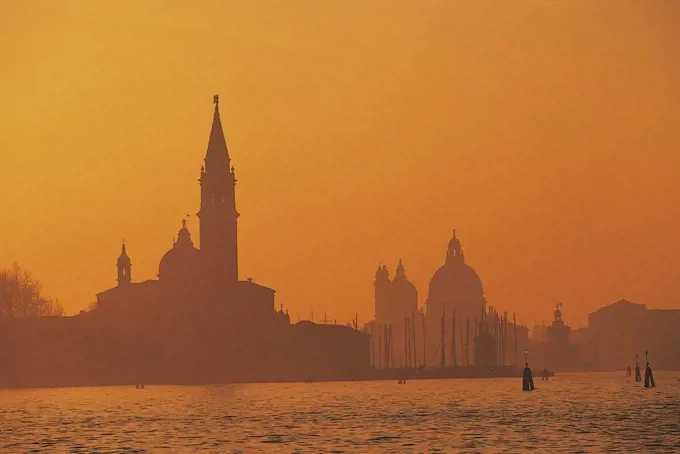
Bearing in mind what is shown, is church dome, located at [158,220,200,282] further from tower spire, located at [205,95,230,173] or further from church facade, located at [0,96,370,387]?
tower spire, located at [205,95,230,173]

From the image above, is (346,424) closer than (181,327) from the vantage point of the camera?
Yes

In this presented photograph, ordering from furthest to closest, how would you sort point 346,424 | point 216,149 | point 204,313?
point 204,313, point 216,149, point 346,424

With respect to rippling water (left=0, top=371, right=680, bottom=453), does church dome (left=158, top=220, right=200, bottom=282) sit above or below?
above

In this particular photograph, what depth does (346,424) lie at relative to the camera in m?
66.4

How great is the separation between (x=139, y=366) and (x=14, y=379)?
1141 centimetres

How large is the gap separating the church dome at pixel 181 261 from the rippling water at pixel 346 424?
3982cm

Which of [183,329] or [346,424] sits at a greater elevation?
[183,329]

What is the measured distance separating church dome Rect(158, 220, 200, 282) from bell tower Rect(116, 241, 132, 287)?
12.1 ft

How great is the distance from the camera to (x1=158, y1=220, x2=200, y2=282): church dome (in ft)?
465

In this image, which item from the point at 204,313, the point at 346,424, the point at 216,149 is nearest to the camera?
the point at 346,424

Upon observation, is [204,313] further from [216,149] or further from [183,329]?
[216,149]

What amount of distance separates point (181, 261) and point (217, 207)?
8744mm

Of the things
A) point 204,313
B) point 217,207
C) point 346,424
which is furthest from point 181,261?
point 346,424

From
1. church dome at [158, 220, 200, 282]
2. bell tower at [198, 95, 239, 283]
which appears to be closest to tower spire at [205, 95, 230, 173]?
bell tower at [198, 95, 239, 283]
